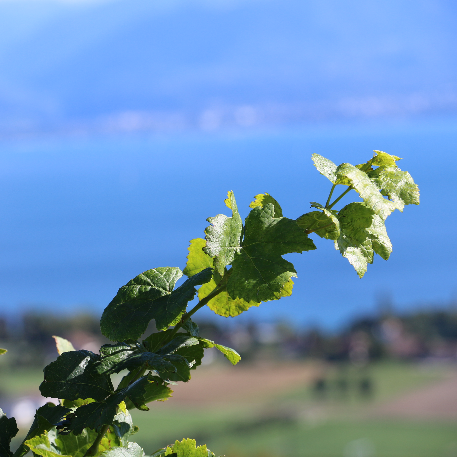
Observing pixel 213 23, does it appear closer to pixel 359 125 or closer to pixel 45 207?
pixel 359 125

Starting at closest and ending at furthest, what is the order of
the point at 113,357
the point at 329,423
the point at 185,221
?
the point at 113,357, the point at 329,423, the point at 185,221

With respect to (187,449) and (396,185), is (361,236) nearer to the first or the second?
(396,185)

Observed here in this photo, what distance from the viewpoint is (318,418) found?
56.2 ft

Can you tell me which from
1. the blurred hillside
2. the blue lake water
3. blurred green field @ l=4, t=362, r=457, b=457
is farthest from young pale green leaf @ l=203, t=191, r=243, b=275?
the blue lake water

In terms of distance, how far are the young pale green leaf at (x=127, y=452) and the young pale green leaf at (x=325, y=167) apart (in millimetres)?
182

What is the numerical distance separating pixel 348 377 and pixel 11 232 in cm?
1906

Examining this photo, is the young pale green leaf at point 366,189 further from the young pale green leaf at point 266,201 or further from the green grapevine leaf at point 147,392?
the green grapevine leaf at point 147,392

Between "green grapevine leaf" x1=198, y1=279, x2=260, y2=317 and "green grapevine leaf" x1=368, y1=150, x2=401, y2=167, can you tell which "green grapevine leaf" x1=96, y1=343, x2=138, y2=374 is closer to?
"green grapevine leaf" x1=198, y1=279, x2=260, y2=317

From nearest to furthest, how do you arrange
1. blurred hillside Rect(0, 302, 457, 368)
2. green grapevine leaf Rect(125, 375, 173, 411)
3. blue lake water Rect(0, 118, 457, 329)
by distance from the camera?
green grapevine leaf Rect(125, 375, 173, 411), blurred hillside Rect(0, 302, 457, 368), blue lake water Rect(0, 118, 457, 329)

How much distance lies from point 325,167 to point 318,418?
18.1 m

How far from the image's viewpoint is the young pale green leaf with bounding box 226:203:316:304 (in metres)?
0.27

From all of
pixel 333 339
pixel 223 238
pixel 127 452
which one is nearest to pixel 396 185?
pixel 223 238

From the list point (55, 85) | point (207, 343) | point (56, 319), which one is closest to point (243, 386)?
point (56, 319)

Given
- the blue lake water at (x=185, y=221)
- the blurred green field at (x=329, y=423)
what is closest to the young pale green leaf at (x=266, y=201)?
the blurred green field at (x=329, y=423)
